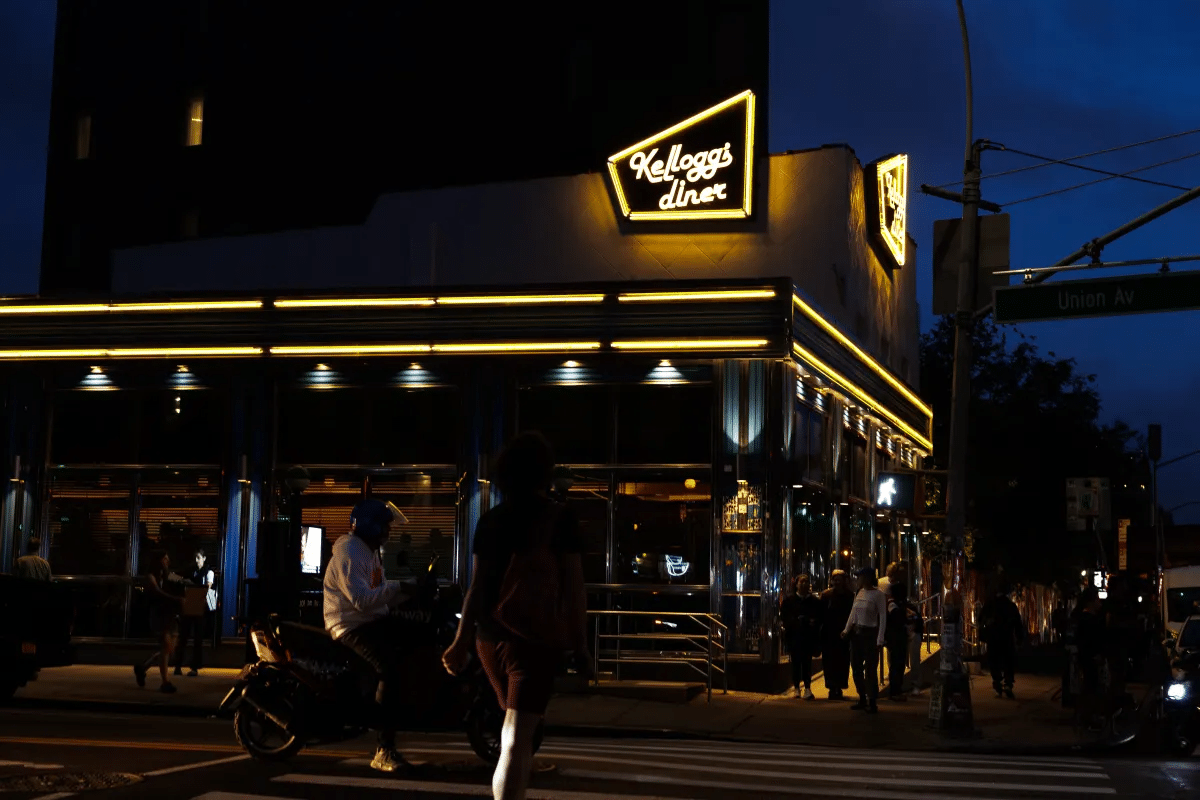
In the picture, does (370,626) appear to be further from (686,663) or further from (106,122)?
(106,122)

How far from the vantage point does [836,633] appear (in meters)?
20.3

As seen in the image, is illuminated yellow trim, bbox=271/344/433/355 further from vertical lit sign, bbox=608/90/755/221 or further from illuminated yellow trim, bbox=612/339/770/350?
vertical lit sign, bbox=608/90/755/221

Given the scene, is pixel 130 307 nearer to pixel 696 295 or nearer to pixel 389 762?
pixel 696 295

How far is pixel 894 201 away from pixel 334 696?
2059 centimetres

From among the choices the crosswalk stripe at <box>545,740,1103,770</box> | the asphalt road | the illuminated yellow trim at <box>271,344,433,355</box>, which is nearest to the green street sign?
the crosswalk stripe at <box>545,740,1103,770</box>

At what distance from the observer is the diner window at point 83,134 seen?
3956cm

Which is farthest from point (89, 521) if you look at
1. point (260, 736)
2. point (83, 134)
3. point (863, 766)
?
point (83, 134)

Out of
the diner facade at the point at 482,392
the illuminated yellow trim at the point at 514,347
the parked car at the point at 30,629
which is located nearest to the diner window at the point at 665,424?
the diner facade at the point at 482,392

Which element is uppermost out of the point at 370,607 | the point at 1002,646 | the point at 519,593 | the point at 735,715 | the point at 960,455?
the point at 960,455

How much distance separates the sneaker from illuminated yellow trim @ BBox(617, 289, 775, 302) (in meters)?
12.7

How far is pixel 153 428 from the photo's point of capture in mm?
24766

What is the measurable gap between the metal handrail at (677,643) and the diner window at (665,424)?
98.4 inches

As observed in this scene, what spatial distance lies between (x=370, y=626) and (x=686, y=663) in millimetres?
11104

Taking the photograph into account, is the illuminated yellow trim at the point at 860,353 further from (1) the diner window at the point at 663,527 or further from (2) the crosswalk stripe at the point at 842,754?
(2) the crosswalk stripe at the point at 842,754
